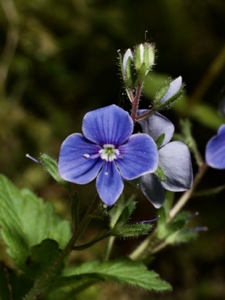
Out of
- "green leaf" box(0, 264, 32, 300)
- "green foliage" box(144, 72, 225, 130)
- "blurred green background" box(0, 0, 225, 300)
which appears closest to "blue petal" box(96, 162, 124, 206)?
"green leaf" box(0, 264, 32, 300)

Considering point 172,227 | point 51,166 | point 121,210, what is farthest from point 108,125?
point 172,227

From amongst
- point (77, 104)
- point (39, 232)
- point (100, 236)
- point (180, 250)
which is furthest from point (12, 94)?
point (100, 236)

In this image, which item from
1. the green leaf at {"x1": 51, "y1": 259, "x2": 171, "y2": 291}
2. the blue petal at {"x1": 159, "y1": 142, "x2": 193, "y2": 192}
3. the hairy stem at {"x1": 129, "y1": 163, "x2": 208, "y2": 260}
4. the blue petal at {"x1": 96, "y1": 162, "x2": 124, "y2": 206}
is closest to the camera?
the blue petal at {"x1": 96, "y1": 162, "x2": 124, "y2": 206}

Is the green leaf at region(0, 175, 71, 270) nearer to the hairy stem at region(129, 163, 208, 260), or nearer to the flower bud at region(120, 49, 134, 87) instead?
the hairy stem at region(129, 163, 208, 260)

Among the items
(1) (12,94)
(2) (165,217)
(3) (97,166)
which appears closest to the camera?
(3) (97,166)

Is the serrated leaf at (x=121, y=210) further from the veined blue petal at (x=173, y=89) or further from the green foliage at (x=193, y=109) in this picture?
the green foliage at (x=193, y=109)

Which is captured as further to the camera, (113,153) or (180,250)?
(180,250)

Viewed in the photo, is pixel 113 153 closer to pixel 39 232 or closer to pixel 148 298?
pixel 39 232

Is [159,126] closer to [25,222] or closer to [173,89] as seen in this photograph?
[173,89]
